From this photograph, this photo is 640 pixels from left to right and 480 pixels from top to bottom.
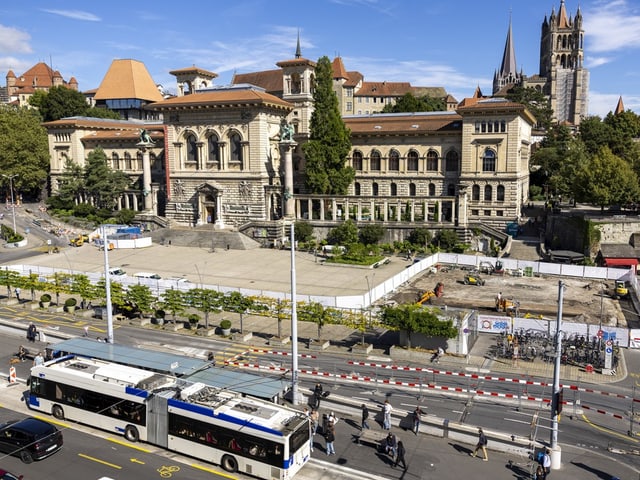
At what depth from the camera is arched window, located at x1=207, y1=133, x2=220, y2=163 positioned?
78625 mm

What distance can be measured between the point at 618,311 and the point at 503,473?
1192 inches

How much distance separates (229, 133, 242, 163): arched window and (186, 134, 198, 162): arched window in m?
5.90

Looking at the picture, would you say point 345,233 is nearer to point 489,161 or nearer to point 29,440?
point 489,161

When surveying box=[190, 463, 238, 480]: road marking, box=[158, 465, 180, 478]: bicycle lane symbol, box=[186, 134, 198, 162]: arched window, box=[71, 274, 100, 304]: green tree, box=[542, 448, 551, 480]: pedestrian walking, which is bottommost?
box=[190, 463, 238, 480]: road marking

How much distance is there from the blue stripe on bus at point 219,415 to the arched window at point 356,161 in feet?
211

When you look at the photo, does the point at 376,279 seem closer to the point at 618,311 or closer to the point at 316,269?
the point at 316,269

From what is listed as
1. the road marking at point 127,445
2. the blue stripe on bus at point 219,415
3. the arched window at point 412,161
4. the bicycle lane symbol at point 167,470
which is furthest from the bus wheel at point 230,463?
the arched window at point 412,161

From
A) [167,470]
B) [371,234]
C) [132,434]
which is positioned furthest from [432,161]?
[167,470]

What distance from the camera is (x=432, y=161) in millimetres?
78938

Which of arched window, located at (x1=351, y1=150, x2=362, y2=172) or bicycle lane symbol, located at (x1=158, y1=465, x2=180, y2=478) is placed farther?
arched window, located at (x1=351, y1=150, x2=362, y2=172)

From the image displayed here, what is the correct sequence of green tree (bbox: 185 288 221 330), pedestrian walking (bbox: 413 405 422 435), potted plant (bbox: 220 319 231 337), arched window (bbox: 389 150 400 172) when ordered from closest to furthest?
pedestrian walking (bbox: 413 405 422 435) → potted plant (bbox: 220 319 231 337) → green tree (bbox: 185 288 221 330) → arched window (bbox: 389 150 400 172)

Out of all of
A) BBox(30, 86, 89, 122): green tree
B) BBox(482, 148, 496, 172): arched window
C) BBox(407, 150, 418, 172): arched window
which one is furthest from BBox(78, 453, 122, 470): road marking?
BBox(30, 86, 89, 122): green tree

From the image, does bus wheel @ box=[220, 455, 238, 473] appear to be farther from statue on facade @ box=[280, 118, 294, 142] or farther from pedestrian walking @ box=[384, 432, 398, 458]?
statue on facade @ box=[280, 118, 294, 142]

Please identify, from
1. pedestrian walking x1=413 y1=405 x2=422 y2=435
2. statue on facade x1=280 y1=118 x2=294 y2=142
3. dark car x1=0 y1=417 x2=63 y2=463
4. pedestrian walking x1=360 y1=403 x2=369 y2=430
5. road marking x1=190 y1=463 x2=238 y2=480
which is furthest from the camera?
statue on facade x1=280 y1=118 x2=294 y2=142
